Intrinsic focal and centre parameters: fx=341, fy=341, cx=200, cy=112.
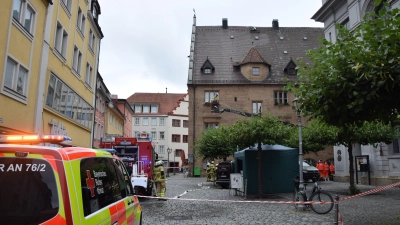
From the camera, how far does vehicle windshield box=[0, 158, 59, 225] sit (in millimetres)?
3031

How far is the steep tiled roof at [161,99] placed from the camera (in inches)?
3019

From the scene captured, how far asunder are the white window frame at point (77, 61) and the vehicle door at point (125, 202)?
16426 mm

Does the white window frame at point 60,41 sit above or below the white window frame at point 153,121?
below

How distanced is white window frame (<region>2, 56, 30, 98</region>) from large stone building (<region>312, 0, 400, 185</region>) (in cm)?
1746

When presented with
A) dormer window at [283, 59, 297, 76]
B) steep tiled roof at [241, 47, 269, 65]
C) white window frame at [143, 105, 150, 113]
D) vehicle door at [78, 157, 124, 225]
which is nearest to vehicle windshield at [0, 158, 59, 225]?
vehicle door at [78, 157, 124, 225]

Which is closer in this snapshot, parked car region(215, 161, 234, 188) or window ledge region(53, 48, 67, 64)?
window ledge region(53, 48, 67, 64)

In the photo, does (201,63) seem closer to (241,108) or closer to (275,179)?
(241,108)

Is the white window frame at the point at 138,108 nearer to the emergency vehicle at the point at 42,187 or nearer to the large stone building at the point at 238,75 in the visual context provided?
the large stone building at the point at 238,75

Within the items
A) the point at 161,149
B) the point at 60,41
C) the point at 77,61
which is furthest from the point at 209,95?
the point at 161,149

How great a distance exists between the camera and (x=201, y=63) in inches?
1785

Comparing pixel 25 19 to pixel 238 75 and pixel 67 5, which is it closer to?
pixel 67 5

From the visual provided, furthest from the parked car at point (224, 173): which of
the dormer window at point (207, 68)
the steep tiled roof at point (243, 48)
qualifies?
the dormer window at point (207, 68)

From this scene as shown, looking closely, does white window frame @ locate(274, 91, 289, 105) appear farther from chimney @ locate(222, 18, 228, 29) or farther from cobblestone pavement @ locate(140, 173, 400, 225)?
cobblestone pavement @ locate(140, 173, 400, 225)

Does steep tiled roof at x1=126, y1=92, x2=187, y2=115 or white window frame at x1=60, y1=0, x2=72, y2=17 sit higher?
steep tiled roof at x1=126, y1=92, x2=187, y2=115
